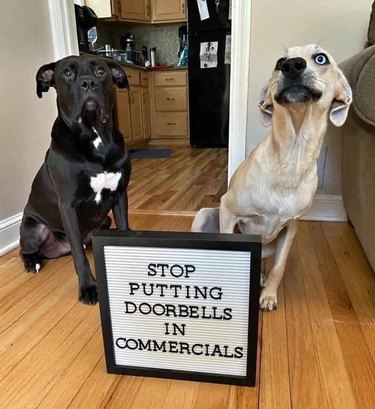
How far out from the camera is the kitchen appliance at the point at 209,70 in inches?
180

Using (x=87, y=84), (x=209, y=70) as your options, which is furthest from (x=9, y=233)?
(x=209, y=70)

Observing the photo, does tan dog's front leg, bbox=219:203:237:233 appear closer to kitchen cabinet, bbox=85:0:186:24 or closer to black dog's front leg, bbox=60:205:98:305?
black dog's front leg, bbox=60:205:98:305

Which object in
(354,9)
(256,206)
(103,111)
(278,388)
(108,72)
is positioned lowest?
(278,388)

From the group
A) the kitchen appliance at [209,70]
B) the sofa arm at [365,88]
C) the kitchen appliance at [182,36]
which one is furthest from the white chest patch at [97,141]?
the kitchen appliance at [182,36]

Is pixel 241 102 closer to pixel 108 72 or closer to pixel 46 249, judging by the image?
pixel 108 72

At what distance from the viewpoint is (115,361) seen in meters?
0.87

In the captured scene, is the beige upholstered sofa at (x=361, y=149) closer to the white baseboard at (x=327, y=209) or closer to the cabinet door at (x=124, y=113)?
the white baseboard at (x=327, y=209)

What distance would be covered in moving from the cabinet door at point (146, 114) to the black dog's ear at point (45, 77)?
3.93 m

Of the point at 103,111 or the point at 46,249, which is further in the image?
the point at 46,249

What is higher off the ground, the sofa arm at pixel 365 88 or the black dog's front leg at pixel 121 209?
the sofa arm at pixel 365 88

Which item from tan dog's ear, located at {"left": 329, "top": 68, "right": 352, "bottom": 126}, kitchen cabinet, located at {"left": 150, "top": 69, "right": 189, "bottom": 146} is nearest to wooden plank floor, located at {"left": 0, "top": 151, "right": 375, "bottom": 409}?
tan dog's ear, located at {"left": 329, "top": 68, "right": 352, "bottom": 126}

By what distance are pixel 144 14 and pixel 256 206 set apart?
500cm

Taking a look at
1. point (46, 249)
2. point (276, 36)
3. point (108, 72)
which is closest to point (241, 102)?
point (276, 36)

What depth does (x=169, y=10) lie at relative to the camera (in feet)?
17.1
